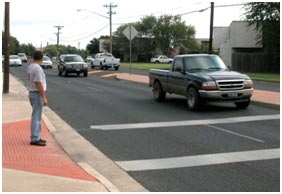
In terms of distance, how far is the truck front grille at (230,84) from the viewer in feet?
46.4

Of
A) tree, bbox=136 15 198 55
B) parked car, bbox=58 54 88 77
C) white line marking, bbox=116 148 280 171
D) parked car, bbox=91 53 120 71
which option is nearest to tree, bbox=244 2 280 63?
parked car, bbox=91 53 120 71

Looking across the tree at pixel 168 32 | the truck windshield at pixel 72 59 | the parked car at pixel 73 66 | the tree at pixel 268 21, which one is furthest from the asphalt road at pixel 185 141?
the tree at pixel 168 32

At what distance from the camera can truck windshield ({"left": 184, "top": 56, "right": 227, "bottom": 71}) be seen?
15.3 metres

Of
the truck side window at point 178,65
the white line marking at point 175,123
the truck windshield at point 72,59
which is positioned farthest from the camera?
the truck windshield at point 72,59

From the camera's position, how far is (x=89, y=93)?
20.9m

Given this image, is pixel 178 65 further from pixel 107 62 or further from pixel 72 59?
pixel 107 62

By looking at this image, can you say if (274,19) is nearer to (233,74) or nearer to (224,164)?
(233,74)

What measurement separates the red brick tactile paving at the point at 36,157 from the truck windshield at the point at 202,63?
20.8ft

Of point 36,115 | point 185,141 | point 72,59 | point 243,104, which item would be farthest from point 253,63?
point 36,115

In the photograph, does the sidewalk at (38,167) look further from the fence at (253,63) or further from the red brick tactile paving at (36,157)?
the fence at (253,63)

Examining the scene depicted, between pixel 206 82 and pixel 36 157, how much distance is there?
285 inches

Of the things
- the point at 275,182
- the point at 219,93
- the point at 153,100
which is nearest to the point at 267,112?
the point at 219,93

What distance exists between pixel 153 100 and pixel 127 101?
103 centimetres

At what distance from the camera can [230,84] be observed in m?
14.3
